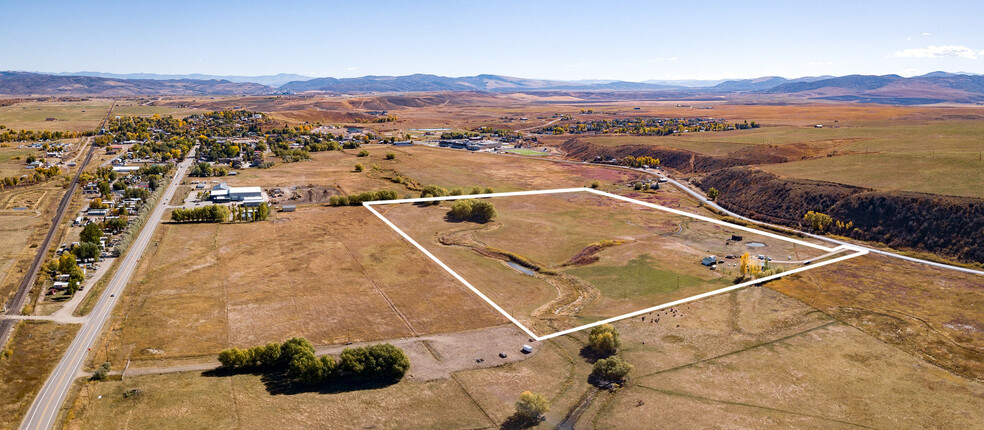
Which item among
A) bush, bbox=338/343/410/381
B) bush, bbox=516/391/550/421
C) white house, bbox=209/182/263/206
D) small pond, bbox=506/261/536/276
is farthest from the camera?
white house, bbox=209/182/263/206

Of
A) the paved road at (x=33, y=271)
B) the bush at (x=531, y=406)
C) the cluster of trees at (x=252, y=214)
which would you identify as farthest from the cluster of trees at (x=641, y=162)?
the paved road at (x=33, y=271)

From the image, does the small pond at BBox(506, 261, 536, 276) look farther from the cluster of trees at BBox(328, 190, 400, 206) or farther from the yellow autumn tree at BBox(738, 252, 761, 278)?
the cluster of trees at BBox(328, 190, 400, 206)

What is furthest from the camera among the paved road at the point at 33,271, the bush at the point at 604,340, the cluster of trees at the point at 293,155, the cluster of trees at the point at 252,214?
the cluster of trees at the point at 293,155

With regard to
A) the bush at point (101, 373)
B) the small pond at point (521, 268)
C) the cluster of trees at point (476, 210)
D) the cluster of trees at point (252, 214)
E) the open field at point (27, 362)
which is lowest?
the open field at point (27, 362)

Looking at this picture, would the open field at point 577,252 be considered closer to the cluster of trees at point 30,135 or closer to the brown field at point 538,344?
the brown field at point 538,344

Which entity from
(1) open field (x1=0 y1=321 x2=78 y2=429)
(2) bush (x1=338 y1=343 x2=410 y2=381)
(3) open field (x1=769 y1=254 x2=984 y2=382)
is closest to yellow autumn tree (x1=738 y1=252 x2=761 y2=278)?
Result: (3) open field (x1=769 y1=254 x2=984 y2=382)

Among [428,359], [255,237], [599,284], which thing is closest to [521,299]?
[599,284]

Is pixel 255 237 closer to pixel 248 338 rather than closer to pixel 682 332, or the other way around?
pixel 248 338
